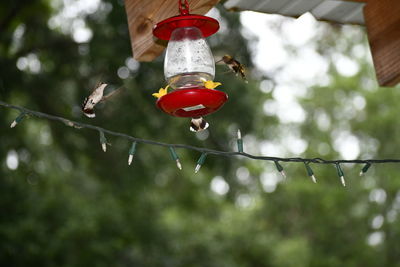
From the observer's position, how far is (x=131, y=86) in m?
8.24

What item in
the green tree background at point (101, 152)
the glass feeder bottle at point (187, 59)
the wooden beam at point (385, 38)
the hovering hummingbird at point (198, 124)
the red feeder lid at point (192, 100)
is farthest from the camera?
the green tree background at point (101, 152)

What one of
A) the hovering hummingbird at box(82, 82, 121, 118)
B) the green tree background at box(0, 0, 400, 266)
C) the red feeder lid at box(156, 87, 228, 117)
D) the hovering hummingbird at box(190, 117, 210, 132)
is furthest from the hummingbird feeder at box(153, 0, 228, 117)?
the green tree background at box(0, 0, 400, 266)

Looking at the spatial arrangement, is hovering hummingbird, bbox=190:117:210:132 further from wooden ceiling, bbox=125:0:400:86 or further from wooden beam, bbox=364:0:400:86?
wooden beam, bbox=364:0:400:86

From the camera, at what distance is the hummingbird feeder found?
238 centimetres

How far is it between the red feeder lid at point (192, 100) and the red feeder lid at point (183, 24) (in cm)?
27

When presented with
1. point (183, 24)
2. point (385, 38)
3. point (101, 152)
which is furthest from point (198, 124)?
point (101, 152)

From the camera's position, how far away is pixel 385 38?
111 inches

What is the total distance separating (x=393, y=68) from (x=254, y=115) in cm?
521

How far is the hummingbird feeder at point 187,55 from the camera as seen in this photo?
2.38 meters

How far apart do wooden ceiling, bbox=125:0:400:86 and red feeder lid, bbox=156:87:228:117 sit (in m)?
0.43

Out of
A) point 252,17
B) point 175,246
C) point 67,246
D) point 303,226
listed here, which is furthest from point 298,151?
point 67,246

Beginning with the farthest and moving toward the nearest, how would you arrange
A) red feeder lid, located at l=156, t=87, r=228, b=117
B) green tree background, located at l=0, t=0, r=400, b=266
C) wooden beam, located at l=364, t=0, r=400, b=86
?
green tree background, located at l=0, t=0, r=400, b=266 < wooden beam, located at l=364, t=0, r=400, b=86 < red feeder lid, located at l=156, t=87, r=228, b=117

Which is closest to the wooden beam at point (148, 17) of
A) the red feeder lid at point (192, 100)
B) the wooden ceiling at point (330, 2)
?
the wooden ceiling at point (330, 2)

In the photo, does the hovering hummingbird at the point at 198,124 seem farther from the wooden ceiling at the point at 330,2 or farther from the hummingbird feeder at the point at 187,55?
the wooden ceiling at the point at 330,2
